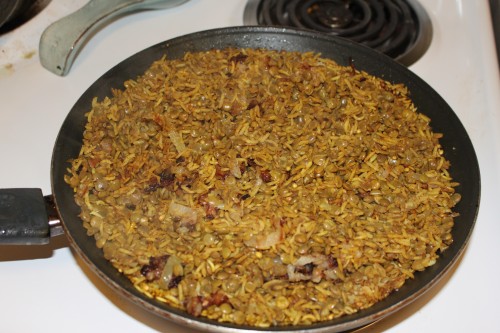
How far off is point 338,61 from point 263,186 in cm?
66

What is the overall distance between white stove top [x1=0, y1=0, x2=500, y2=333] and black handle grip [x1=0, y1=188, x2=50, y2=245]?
0.89 ft

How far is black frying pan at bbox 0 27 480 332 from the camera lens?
142 centimetres

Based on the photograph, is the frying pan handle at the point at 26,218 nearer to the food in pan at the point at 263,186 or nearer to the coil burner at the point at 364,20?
the food in pan at the point at 263,186

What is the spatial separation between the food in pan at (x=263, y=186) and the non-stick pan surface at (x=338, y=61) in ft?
0.11

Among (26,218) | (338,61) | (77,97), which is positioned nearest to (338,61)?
(338,61)

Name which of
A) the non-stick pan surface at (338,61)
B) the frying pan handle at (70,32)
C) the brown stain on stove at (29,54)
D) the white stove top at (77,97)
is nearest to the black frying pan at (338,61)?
the non-stick pan surface at (338,61)

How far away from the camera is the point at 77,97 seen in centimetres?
219

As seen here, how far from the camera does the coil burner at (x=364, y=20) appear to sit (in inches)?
92.2

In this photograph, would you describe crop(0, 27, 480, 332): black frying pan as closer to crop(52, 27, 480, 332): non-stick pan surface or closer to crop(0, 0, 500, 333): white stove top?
crop(52, 27, 480, 332): non-stick pan surface

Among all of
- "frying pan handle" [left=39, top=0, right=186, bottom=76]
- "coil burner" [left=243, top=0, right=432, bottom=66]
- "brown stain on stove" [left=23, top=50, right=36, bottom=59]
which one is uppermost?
"coil burner" [left=243, top=0, right=432, bottom=66]

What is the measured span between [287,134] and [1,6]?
4.57 feet

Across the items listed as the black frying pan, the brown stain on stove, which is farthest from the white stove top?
the black frying pan

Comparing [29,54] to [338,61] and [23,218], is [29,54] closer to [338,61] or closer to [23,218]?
[23,218]

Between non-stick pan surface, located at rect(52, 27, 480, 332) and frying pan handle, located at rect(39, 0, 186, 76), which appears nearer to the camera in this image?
non-stick pan surface, located at rect(52, 27, 480, 332)
